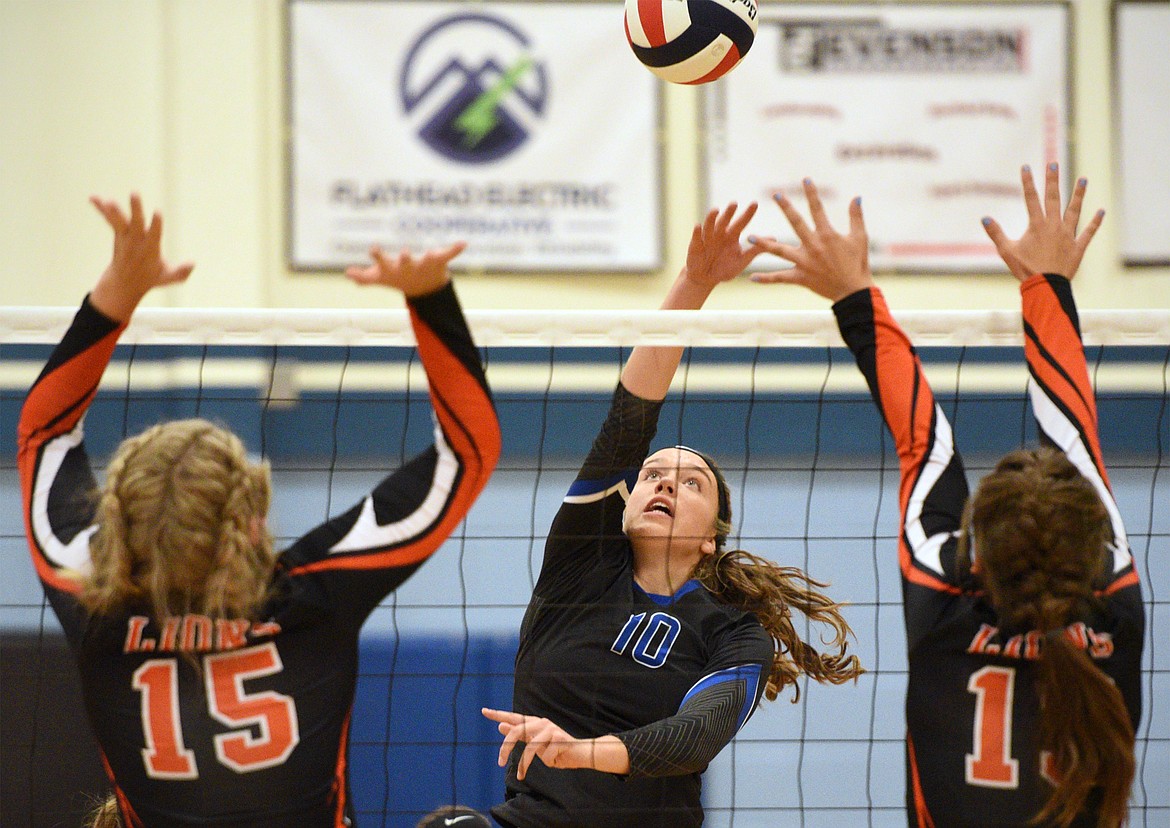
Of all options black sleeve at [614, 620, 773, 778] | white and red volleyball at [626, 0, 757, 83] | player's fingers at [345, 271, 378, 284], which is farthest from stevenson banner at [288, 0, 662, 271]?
player's fingers at [345, 271, 378, 284]

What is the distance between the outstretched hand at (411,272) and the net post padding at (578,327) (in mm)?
604

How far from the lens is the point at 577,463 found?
6832mm

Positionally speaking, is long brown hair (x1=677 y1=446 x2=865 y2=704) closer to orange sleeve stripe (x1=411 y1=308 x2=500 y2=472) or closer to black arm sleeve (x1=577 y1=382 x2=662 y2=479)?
black arm sleeve (x1=577 y1=382 x2=662 y2=479)

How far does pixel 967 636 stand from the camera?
2.18 metres

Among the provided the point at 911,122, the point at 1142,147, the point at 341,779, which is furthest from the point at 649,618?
the point at 1142,147

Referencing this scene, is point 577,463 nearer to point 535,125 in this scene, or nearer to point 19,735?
point 535,125

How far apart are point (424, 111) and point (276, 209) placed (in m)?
1.02

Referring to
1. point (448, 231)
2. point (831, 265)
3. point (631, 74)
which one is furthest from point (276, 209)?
point (831, 265)

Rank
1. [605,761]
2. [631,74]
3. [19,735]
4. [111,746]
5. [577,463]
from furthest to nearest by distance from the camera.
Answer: [631,74], [577,463], [19,735], [605,761], [111,746]

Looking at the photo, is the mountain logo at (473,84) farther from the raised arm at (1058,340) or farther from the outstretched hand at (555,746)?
the outstretched hand at (555,746)

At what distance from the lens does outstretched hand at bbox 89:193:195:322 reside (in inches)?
87.4

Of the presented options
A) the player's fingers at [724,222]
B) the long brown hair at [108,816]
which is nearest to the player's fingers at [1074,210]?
the player's fingers at [724,222]

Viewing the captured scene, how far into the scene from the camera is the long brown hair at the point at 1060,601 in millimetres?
2100

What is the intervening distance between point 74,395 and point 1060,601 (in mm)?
1719
